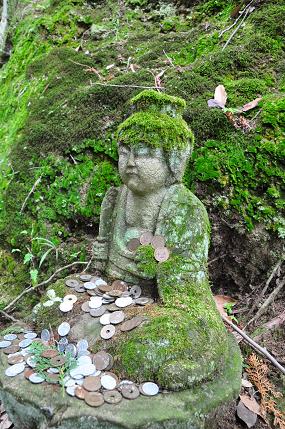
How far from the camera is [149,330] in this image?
2.33m

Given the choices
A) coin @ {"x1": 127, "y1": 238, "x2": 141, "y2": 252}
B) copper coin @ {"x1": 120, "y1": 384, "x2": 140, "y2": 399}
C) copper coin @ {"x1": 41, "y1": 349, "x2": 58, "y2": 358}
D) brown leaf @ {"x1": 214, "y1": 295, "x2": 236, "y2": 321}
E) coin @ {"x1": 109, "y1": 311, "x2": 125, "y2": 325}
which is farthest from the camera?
brown leaf @ {"x1": 214, "y1": 295, "x2": 236, "y2": 321}

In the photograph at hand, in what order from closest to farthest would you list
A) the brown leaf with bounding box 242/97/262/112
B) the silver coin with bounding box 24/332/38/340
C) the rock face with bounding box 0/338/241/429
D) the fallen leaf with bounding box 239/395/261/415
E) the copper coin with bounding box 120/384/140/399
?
the rock face with bounding box 0/338/241/429
the copper coin with bounding box 120/384/140/399
the silver coin with bounding box 24/332/38/340
the fallen leaf with bounding box 239/395/261/415
the brown leaf with bounding box 242/97/262/112

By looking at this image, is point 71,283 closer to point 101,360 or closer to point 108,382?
point 101,360

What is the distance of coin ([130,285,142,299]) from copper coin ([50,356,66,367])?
61cm

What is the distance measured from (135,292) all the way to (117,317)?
26cm

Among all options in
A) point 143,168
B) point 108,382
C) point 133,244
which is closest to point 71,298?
point 133,244

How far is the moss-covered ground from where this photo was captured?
384cm

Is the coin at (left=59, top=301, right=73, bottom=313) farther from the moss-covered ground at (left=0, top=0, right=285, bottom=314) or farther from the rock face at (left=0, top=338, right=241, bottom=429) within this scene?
the moss-covered ground at (left=0, top=0, right=285, bottom=314)

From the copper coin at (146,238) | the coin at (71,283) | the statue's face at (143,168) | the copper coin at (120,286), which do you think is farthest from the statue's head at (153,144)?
the coin at (71,283)

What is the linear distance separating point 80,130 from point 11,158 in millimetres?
999

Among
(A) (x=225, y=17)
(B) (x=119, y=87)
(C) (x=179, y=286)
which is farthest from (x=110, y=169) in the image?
(A) (x=225, y=17)

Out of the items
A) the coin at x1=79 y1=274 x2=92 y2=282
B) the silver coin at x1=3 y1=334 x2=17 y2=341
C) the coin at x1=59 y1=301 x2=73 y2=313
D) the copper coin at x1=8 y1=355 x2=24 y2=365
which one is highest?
the coin at x1=79 y1=274 x2=92 y2=282

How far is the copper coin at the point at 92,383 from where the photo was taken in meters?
2.12

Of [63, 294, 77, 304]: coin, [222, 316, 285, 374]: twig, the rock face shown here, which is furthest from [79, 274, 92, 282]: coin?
[222, 316, 285, 374]: twig
